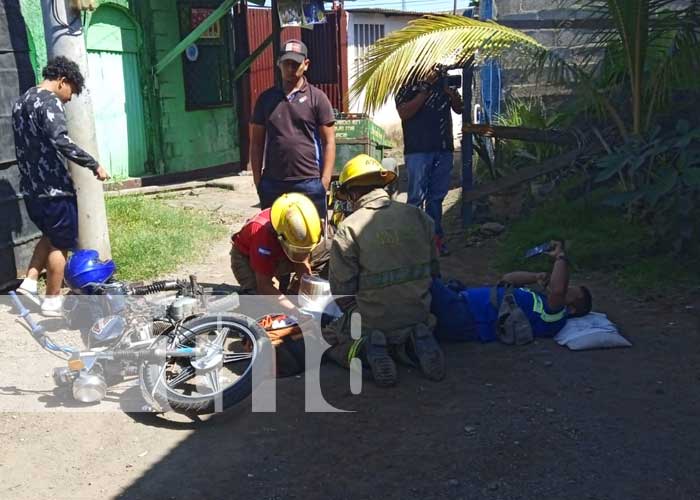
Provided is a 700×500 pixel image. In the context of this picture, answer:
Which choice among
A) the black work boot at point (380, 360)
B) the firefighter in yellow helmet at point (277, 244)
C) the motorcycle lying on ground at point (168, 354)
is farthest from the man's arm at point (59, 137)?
the black work boot at point (380, 360)

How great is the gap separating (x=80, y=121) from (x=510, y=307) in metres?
3.75

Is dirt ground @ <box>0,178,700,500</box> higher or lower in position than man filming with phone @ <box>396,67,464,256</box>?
lower

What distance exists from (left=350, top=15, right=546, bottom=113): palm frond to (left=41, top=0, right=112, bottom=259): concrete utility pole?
2217 millimetres

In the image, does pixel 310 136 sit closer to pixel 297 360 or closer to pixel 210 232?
pixel 297 360

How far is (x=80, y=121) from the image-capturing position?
6512 millimetres

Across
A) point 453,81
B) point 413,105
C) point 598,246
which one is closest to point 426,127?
point 413,105

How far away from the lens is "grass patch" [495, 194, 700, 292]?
20.4 feet

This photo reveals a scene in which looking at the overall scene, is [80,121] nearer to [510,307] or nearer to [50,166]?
[50,166]

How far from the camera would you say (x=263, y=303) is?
533cm

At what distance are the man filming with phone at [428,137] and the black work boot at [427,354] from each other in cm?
272

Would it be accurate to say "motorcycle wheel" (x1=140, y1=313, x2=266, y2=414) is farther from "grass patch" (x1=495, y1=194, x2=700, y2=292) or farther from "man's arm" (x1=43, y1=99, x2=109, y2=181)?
"grass patch" (x1=495, y1=194, x2=700, y2=292)

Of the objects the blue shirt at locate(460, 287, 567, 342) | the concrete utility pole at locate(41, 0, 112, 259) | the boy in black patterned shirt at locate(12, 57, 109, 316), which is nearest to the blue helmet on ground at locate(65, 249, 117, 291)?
the boy in black patterned shirt at locate(12, 57, 109, 316)

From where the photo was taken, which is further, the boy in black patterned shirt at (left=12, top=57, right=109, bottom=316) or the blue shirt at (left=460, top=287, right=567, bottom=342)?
the boy in black patterned shirt at (left=12, top=57, right=109, bottom=316)

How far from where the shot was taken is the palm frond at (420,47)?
675 centimetres
